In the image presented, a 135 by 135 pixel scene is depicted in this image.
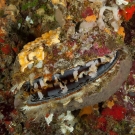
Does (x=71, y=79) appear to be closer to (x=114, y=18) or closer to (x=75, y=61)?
(x=75, y=61)

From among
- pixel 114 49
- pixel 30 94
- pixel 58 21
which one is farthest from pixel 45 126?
pixel 114 49

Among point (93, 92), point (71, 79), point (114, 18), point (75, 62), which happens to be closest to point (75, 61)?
point (75, 62)

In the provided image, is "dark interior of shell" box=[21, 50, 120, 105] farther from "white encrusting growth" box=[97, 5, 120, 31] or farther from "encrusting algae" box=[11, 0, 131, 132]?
"white encrusting growth" box=[97, 5, 120, 31]

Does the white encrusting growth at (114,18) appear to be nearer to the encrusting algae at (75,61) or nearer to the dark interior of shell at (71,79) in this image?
the encrusting algae at (75,61)

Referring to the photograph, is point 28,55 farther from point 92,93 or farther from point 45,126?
point 45,126

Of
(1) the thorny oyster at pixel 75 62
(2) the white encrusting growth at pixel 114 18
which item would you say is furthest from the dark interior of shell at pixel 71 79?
(2) the white encrusting growth at pixel 114 18

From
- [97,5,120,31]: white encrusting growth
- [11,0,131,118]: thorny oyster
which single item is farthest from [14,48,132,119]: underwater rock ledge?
[97,5,120,31]: white encrusting growth

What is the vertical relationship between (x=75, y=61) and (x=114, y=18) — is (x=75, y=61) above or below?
below

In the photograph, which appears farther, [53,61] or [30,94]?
[30,94]
